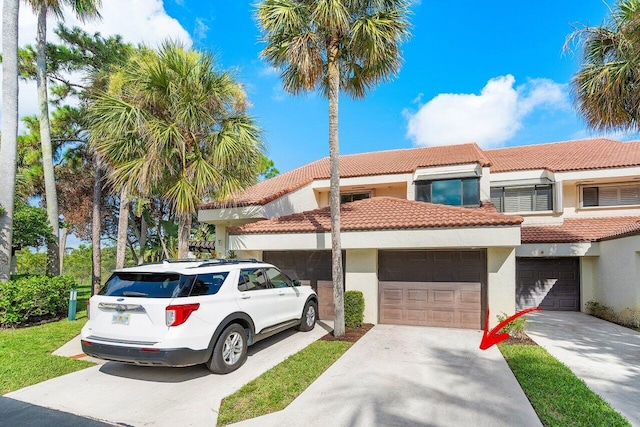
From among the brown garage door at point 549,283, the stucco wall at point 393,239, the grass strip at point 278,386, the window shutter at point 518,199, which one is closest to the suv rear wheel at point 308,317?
the grass strip at point 278,386

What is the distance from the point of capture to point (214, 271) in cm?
604

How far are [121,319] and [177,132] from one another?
5348mm

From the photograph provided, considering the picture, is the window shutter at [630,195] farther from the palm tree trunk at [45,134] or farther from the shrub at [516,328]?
the palm tree trunk at [45,134]

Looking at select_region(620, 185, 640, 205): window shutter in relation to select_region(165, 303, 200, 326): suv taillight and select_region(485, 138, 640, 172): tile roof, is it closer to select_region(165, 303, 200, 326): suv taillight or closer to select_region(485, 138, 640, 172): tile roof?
select_region(485, 138, 640, 172): tile roof

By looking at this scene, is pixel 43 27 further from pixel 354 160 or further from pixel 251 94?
pixel 354 160

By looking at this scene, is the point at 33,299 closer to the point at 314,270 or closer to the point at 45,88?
the point at 314,270

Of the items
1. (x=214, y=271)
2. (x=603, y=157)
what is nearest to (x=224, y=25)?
(x=214, y=271)

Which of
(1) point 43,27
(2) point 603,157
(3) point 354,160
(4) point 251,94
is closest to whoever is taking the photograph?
(4) point 251,94

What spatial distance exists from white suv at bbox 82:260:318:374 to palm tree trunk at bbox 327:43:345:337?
2.39 metres

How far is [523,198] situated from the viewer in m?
16.0

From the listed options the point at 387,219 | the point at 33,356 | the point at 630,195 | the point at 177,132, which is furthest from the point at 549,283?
the point at 33,356

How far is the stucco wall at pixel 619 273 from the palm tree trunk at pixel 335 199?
893 cm

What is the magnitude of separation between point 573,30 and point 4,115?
16415 millimetres

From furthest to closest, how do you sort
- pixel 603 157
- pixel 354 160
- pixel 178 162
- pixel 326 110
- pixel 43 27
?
pixel 354 160 < pixel 603 157 < pixel 43 27 < pixel 178 162 < pixel 326 110
